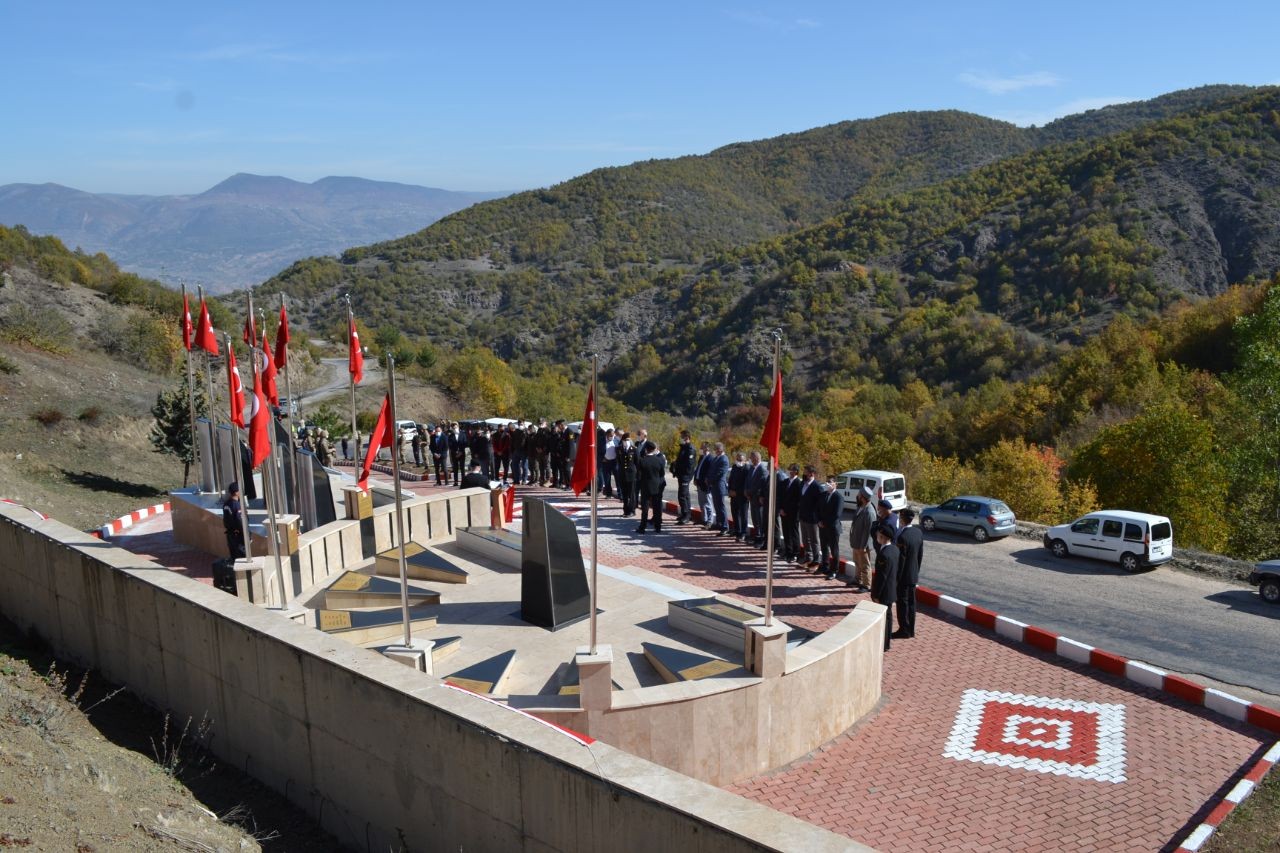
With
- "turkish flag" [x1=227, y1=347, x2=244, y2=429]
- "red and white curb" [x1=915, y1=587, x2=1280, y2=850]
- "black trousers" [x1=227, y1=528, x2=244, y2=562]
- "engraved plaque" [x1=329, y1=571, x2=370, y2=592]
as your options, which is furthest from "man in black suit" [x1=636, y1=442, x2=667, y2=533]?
"turkish flag" [x1=227, y1=347, x2=244, y2=429]

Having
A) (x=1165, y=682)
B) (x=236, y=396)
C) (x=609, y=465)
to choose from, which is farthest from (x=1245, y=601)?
(x=236, y=396)

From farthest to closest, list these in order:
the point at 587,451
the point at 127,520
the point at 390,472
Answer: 1. the point at 390,472
2. the point at 127,520
3. the point at 587,451

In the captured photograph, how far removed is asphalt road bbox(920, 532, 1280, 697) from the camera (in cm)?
1377

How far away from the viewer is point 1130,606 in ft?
54.8

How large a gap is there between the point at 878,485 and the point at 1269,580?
34.1ft

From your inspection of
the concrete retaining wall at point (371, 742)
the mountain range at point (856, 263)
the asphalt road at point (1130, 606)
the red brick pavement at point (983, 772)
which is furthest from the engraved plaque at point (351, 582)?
the mountain range at point (856, 263)

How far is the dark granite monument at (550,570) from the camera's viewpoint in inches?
464

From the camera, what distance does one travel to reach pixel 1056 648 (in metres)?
13.2

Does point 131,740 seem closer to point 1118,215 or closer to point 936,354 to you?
point 936,354

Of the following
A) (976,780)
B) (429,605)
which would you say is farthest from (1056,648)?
(429,605)

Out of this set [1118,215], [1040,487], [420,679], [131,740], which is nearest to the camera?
[420,679]

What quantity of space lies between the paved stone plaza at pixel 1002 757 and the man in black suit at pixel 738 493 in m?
3.00

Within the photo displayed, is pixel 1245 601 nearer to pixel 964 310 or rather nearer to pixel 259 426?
pixel 259 426

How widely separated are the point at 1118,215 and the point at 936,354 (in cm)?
1978
